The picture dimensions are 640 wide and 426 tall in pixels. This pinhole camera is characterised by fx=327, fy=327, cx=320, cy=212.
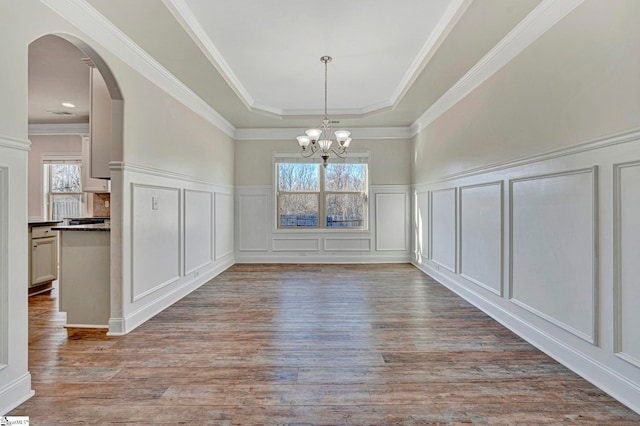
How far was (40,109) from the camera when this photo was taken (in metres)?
5.36

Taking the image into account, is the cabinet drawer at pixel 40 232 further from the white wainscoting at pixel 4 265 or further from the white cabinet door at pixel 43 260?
the white wainscoting at pixel 4 265

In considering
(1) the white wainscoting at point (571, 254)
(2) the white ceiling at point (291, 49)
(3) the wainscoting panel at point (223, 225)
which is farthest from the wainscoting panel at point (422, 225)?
(3) the wainscoting panel at point (223, 225)

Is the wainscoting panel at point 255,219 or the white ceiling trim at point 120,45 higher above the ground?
the white ceiling trim at point 120,45

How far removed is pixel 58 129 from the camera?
6.25 meters

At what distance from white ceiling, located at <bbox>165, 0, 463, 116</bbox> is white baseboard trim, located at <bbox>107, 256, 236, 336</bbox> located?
2.66m

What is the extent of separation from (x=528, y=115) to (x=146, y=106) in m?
3.60

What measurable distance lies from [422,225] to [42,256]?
5.75 metres

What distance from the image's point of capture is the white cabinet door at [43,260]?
168 inches

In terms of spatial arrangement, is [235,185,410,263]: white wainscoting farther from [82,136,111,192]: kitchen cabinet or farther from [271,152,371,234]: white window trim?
[82,136,111,192]: kitchen cabinet

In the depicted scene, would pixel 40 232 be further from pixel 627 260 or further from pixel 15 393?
pixel 627 260

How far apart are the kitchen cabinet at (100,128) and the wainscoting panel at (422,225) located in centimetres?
451

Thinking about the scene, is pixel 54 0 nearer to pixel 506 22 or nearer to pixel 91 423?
pixel 91 423

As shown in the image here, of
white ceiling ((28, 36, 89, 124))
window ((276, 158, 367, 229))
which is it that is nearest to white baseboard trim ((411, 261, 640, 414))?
window ((276, 158, 367, 229))

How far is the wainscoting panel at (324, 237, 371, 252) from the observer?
650cm
